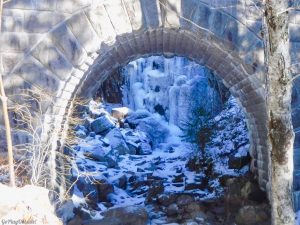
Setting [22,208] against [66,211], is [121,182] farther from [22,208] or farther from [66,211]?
[22,208]

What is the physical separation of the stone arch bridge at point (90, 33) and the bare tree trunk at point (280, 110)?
5.51 ft

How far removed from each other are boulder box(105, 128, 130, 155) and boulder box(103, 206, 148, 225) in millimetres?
8363

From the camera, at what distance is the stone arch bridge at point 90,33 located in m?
6.31

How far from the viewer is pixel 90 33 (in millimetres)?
6391

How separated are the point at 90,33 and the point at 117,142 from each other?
39.7 feet

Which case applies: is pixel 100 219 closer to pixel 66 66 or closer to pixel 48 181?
pixel 48 181

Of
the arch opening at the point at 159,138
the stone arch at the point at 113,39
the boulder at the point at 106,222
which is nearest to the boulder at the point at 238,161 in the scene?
the arch opening at the point at 159,138

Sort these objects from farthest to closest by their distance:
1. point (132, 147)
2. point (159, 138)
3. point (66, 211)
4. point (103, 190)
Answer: point (159, 138) < point (132, 147) < point (103, 190) < point (66, 211)

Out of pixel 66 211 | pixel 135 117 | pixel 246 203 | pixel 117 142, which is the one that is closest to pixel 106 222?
pixel 66 211

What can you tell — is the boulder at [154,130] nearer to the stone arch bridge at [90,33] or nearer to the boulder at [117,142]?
the boulder at [117,142]

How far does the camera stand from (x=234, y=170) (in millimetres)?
11070

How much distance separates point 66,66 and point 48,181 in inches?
73.7

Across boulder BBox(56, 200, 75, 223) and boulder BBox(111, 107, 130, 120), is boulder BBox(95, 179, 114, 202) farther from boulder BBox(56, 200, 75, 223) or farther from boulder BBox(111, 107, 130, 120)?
boulder BBox(111, 107, 130, 120)

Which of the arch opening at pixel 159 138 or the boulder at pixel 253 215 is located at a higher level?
the arch opening at pixel 159 138
